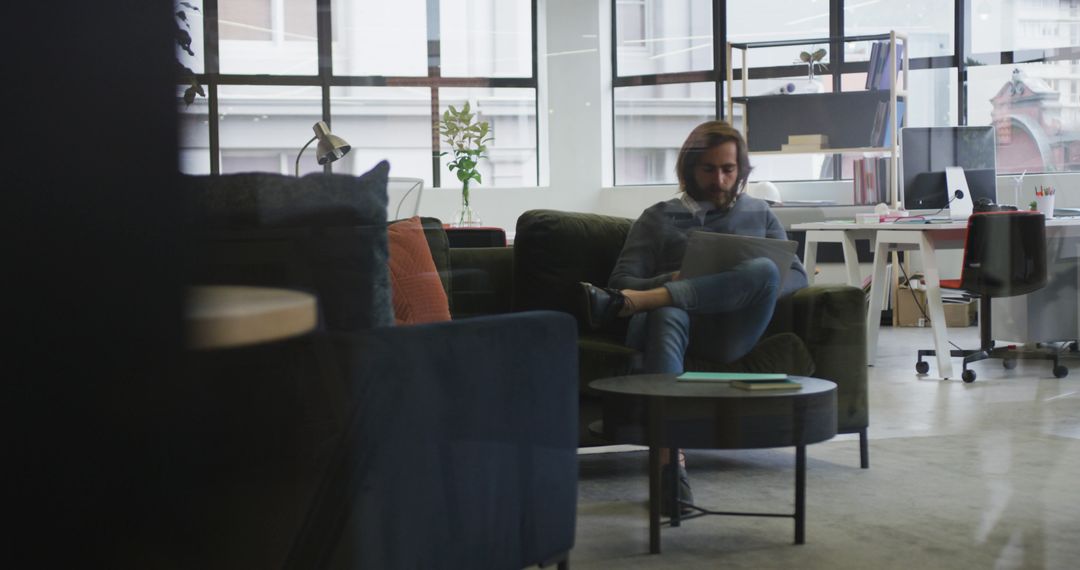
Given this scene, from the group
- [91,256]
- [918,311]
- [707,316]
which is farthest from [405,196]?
[918,311]

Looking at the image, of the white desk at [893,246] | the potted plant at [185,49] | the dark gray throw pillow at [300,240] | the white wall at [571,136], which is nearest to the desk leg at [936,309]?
the white desk at [893,246]

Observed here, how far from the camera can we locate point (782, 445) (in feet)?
4.12

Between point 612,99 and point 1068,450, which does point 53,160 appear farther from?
point 1068,450

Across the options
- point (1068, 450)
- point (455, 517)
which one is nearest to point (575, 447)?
point (455, 517)

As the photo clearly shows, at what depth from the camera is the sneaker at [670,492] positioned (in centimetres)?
128

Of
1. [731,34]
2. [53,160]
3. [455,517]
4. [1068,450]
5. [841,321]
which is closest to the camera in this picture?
[53,160]

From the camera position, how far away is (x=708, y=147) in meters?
1.17

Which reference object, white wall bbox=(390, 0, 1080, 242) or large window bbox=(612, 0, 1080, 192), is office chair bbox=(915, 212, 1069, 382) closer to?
large window bbox=(612, 0, 1080, 192)

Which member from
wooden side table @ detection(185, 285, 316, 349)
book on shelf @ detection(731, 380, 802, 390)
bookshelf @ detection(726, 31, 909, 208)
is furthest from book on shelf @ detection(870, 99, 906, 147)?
wooden side table @ detection(185, 285, 316, 349)

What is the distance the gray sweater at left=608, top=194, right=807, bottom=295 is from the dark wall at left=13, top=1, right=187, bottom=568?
1.57 feet

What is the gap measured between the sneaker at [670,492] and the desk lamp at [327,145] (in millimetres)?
583

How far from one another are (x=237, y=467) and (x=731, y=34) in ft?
2.39

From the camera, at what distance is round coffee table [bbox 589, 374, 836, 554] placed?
46.3 inches

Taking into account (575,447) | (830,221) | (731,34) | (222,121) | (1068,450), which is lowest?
(1068,450)
